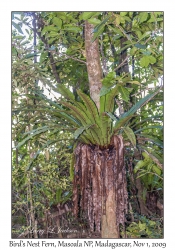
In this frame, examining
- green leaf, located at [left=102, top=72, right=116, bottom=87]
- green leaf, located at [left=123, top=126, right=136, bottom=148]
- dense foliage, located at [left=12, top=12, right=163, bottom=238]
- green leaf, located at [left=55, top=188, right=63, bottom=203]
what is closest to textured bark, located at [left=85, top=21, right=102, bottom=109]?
dense foliage, located at [left=12, top=12, right=163, bottom=238]

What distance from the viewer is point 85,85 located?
2.80 metres

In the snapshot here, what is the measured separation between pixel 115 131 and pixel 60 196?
113 centimetres

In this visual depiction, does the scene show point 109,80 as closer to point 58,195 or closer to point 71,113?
point 71,113

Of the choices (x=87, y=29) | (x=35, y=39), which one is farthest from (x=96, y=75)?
(x=35, y=39)

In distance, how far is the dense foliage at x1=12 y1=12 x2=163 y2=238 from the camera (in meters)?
1.51

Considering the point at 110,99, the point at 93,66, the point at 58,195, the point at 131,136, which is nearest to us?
the point at 131,136

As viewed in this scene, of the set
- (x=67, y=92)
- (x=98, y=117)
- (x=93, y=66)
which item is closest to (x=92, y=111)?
(x=98, y=117)

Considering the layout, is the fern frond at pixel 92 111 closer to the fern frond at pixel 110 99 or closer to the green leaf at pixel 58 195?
the fern frond at pixel 110 99

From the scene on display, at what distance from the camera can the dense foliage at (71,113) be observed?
1.51 m

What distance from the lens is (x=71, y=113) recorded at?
152 centimetres

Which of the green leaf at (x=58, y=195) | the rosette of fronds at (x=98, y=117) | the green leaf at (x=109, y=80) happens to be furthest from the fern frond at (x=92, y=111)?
the green leaf at (x=58, y=195)

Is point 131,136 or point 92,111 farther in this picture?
point 92,111

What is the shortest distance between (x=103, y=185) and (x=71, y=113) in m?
0.45

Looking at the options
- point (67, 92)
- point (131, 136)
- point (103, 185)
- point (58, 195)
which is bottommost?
point (58, 195)
